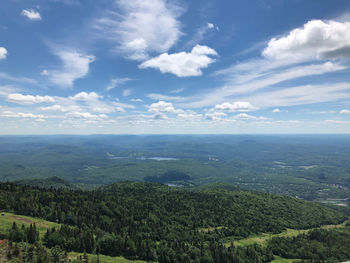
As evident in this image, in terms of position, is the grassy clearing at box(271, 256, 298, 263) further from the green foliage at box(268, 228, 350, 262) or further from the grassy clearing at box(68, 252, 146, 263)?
the grassy clearing at box(68, 252, 146, 263)

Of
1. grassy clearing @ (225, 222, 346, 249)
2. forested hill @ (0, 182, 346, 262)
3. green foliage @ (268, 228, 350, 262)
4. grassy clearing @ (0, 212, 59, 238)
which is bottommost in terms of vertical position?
grassy clearing @ (225, 222, 346, 249)

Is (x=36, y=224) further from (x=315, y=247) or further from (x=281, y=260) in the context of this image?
(x=315, y=247)

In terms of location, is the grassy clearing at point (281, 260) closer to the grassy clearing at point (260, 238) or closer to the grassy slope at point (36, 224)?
the grassy clearing at point (260, 238)

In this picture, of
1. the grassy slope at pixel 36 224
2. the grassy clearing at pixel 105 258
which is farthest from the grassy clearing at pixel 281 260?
the grassy slope at pixel 36 224

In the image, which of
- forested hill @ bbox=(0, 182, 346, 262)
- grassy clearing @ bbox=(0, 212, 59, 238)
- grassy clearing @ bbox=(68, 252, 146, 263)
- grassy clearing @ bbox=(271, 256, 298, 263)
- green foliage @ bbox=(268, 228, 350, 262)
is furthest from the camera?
green foliage @ bbox=(268, 228, 350, 262)

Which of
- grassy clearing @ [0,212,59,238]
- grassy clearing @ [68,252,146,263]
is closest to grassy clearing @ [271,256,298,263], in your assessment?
grassy clearing @ [68,252,146,263]

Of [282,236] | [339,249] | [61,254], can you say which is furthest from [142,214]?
[339,249]

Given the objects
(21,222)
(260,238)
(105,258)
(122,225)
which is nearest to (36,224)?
(21,222)

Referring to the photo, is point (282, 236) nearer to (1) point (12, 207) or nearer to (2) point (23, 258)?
(2) point (23, 258)
